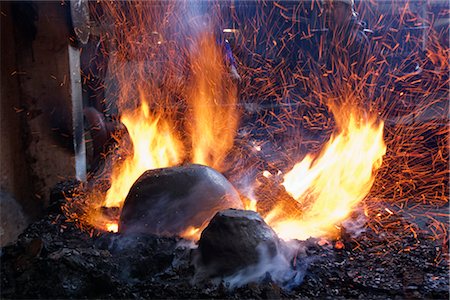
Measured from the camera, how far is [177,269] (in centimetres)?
324

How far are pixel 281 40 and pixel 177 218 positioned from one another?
7.47 meters

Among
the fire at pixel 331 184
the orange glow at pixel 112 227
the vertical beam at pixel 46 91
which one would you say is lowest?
the orange glow at pixel 112 227

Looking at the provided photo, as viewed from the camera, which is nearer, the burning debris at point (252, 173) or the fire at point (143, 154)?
the burning debris at point (252, 173)

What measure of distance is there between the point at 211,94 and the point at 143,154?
3.61 m

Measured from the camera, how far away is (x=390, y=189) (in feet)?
20.9

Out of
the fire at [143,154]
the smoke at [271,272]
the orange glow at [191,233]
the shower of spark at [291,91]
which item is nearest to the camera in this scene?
the smoke at [271,272]

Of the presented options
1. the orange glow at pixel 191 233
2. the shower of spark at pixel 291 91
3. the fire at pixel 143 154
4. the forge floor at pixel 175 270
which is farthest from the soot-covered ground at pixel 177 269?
the fire at pixel 143 154

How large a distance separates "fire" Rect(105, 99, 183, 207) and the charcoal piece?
1.58 m

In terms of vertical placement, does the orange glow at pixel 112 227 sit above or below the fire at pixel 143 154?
below

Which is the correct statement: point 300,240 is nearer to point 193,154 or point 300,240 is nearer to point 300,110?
point 193,154

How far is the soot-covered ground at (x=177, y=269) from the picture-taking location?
9.71 ft

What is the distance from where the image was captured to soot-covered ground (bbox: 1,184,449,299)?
9.71 feet

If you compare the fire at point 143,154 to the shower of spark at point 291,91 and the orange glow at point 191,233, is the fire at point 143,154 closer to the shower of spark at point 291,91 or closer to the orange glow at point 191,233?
the shower of spark at point 291,91

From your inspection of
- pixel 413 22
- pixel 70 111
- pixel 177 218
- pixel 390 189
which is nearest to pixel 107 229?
pixel 177 218
